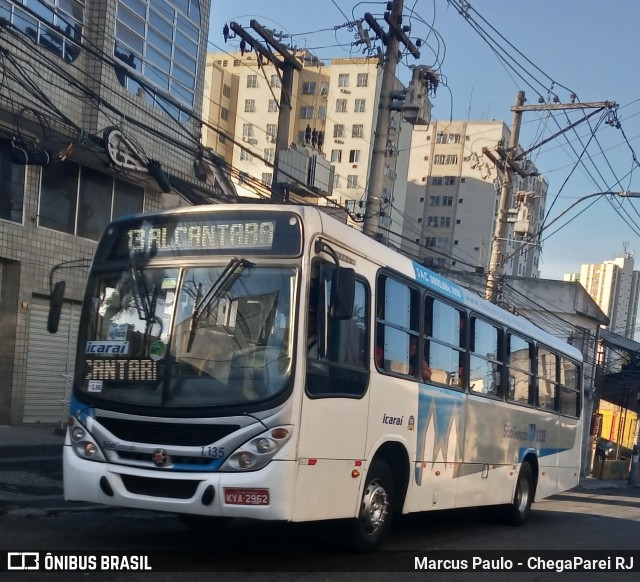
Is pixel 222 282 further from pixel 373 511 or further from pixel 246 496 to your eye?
pixel 373 511

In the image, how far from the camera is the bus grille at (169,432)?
6.69 m

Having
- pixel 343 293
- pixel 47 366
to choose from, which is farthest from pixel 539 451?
pixel 47 366

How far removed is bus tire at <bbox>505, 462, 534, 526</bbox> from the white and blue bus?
13.7 feet

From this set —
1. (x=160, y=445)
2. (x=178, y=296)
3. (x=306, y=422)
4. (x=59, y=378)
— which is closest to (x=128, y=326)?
(x=178, y=296)

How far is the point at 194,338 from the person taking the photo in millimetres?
6973

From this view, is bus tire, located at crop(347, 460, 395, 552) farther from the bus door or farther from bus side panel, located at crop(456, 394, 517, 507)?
bus side panel, located at crop(456, 394, 517, 507)

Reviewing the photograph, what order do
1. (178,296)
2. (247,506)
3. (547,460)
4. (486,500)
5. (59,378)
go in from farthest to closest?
(59,378) → (547,460) → (486,500) → (178,296) → (247,506)

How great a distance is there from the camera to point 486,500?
11266mm

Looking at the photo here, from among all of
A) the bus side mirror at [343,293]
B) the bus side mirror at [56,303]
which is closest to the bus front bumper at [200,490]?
the bus side mirror at [343,293]

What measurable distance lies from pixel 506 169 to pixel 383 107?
8274mm

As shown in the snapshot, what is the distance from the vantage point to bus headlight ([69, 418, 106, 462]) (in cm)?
710

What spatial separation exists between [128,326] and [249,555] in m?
2.39

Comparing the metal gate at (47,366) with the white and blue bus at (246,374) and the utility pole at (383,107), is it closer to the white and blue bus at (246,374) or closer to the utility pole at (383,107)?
the utility pole at (383,107)

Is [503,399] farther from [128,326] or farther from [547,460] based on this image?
[128,326]
